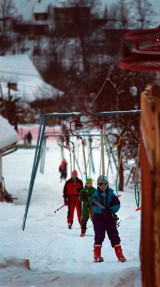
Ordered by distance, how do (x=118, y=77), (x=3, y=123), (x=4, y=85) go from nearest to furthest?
(x=3, y=123)
(x=118, y=77)
(x=4, y=85)

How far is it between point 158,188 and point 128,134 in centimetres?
1907

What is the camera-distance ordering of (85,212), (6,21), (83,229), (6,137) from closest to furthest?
(85,212) < (83,229) < (6,137) < (6,21)

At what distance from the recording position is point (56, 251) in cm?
1169

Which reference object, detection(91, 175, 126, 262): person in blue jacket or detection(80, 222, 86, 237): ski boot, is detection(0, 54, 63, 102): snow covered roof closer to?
detection(80, 222, 86, 237): ski boot

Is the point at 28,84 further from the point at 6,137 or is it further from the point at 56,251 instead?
the point at 56,251

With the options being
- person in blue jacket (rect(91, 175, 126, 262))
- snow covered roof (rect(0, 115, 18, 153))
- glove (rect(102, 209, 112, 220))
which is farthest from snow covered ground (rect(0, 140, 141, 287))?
snow covered roof (rect(0, 115, 18, 153))

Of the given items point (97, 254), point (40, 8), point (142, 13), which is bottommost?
point (97, 254)

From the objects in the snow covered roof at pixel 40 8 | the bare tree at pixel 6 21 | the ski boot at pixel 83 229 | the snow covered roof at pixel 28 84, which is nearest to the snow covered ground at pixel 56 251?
the ski boot at pixel 83 229

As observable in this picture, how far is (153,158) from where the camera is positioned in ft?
16.0

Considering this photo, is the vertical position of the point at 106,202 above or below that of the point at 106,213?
above

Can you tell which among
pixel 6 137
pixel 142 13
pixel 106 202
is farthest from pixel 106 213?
pixel 142 13

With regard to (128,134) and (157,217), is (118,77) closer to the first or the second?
(128,134)

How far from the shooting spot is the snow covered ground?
8633 mm

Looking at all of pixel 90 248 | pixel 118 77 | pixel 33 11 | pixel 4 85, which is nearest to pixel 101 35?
pixel 33 11
